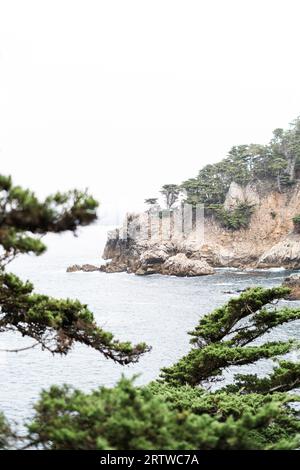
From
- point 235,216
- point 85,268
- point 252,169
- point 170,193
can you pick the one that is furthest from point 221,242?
point 85,268

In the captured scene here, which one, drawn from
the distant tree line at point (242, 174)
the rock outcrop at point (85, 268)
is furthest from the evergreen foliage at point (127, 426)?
the rock outcrop at point (85, 268)

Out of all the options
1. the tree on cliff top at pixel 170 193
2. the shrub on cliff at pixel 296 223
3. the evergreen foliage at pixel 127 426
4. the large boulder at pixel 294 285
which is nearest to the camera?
the evergreen foliage at pixel 127 426

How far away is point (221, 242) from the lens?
281ft

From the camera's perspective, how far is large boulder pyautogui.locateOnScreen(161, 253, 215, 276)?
A: 75.1m

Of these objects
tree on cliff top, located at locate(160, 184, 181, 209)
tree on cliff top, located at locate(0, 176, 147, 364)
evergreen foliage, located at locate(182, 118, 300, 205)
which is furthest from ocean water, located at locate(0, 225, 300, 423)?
tree on cliff top, located at locate(160, 184, 181, 209)

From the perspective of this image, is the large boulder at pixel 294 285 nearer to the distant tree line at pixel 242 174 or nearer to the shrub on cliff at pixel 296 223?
the shrub on cliff at pixel 296 223

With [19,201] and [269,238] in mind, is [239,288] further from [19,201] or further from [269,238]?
[19,201]

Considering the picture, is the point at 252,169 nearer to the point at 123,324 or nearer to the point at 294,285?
the point at 294,285

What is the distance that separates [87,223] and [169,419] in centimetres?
265

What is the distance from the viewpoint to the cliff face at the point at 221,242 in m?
77.8

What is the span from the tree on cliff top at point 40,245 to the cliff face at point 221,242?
6597 centimetres

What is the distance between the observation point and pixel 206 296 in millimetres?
55281
